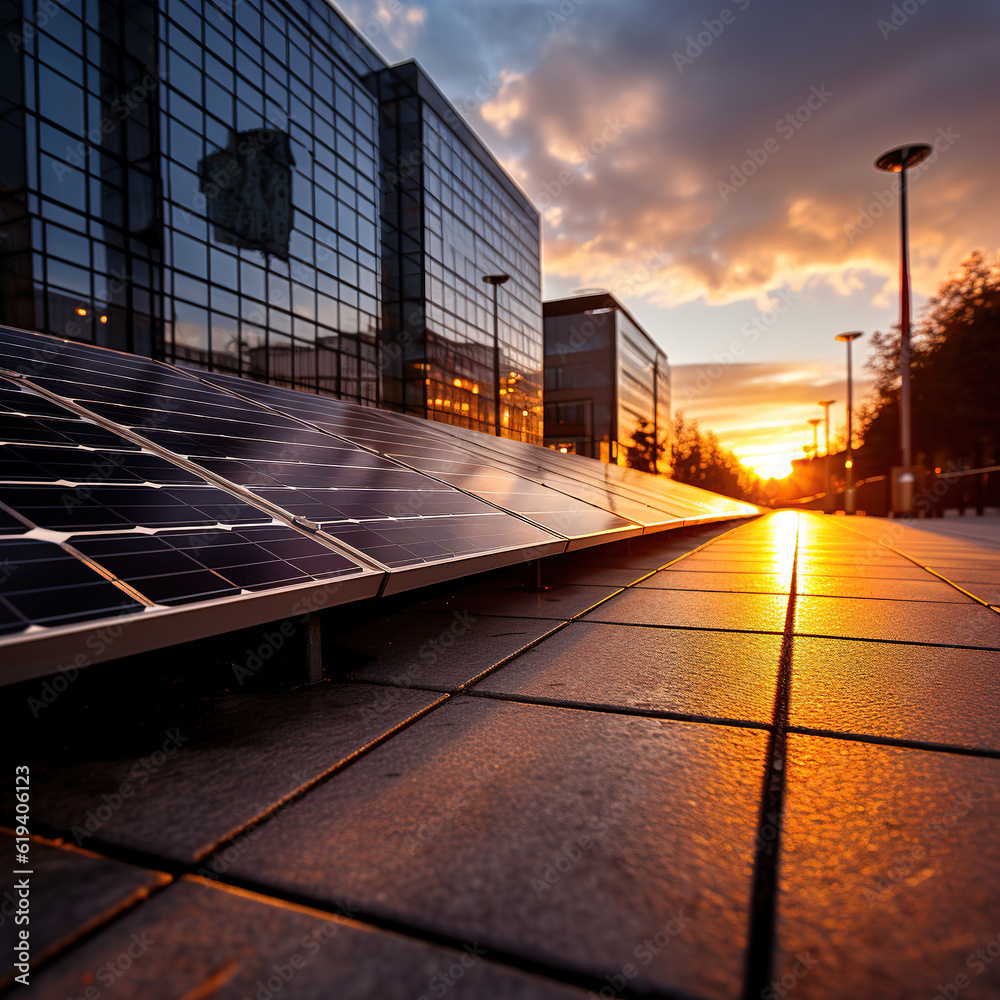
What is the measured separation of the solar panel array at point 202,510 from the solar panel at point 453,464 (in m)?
0.05

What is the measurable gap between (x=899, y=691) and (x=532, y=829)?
7.15ft

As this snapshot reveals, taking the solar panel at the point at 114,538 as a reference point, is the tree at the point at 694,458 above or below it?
above

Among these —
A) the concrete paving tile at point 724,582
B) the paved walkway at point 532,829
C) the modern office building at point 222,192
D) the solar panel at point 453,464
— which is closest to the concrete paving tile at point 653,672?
the paved walkway at point 532,829

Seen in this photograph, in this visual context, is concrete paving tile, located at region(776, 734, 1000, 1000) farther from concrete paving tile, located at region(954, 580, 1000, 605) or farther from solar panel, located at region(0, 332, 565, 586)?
concrete paving tile, located at region(954, 580, 1000, 605)

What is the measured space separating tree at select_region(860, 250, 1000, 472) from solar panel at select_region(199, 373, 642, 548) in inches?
1295

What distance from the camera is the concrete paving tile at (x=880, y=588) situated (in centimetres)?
527

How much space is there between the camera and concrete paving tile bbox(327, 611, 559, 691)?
3205 millimetres

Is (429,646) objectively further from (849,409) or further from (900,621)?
(849,409)

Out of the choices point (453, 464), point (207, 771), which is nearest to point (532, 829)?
point (207, 771)

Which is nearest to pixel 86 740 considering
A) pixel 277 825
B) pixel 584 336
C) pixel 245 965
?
pixel 277 825

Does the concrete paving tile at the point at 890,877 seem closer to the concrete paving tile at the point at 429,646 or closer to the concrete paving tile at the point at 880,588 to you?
the concrete paving tile at the point at 429,646

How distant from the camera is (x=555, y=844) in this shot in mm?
1667

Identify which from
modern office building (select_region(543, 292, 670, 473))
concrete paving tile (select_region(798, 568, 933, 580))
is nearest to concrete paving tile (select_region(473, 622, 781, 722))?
concrete paving tile (select_region(798, 568, 933, 580))

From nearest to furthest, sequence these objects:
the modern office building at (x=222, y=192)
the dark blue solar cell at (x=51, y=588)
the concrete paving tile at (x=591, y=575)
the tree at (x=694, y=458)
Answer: the dark blue solar cell at (x=51, y=588), the concrete paving tile at (x=591, y=575), the modern office building at (x=222, y=192), the tree at (x=694, y=458)
